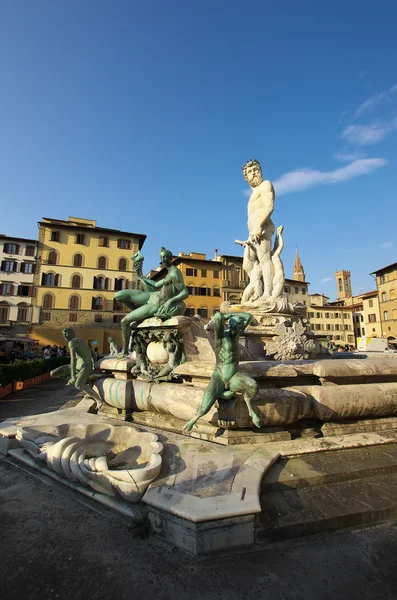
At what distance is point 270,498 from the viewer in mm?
2402

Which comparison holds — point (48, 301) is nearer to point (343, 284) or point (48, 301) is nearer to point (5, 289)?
point (5, 289)

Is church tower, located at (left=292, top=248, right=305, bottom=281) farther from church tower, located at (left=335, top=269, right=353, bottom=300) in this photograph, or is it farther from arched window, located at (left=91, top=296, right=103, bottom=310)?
arched window, located at (left=91, top=296, right=103, bottom=310)

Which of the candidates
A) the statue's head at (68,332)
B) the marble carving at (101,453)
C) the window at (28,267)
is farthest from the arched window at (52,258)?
the marble carving at (101,453)

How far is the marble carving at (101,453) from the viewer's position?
243 centimetres

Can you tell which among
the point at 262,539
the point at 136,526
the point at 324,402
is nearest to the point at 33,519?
the point at 136,526

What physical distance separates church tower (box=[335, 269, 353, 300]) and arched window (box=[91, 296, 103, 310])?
232ft

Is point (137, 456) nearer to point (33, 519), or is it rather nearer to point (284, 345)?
point (33, 519)

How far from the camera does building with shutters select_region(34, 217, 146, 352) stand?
118ft

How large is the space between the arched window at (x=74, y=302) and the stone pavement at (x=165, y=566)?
36.5 metres

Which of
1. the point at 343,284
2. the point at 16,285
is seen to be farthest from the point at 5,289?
the point at 343,284

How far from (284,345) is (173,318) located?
10.0 feet

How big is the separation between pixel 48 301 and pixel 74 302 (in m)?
2.72

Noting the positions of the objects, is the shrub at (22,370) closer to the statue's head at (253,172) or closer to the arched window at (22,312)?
the statue's head at (253,172)

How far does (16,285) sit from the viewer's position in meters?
35.6
